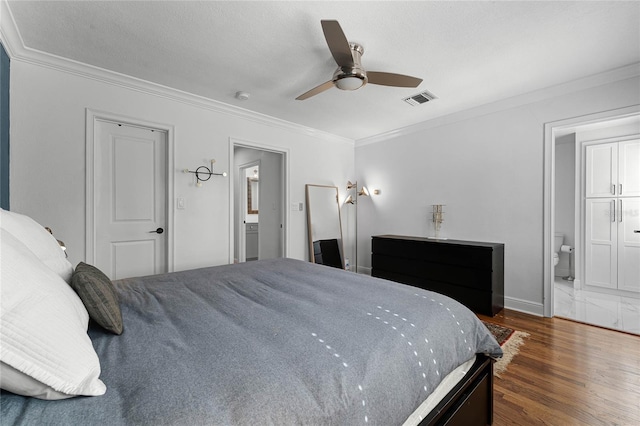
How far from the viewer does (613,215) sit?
371cm

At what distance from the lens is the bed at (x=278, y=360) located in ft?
2.15

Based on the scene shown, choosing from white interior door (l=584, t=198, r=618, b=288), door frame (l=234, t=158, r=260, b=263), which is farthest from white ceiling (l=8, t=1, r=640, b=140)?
door frame (l=234, t=158, r=260, b=263)

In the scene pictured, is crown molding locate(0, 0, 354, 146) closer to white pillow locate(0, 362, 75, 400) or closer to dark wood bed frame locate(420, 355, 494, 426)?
white pillow locate(0, 362, 75, 400)

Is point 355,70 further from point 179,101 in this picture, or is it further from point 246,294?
point 179,101

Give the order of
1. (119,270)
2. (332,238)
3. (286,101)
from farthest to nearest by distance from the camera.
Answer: (332,238) → (286,101) → (119,270)

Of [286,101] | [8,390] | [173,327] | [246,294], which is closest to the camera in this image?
[8,390]

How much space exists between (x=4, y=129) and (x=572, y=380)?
14.8 ft

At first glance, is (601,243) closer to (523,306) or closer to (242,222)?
(523,306)

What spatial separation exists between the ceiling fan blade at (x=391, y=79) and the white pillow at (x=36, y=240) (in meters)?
2.30

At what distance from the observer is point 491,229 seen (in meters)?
3.44

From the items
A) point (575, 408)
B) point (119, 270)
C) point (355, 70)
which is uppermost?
point (355, 70)

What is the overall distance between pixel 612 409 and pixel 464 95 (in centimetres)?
293

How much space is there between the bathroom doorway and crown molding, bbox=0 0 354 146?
11.7 ft

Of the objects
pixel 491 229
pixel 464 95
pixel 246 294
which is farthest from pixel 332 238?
pixel 246 294
